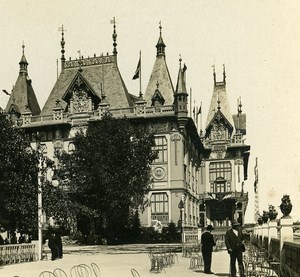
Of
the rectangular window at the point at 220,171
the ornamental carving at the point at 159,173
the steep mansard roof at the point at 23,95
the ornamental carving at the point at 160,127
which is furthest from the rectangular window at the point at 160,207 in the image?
the rectangular window at the point at 220,171

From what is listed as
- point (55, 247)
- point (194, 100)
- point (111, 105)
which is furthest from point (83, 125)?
point (55, 247)

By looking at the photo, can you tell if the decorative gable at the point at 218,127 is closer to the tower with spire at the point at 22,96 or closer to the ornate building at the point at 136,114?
the ornate building at the point at 136,114

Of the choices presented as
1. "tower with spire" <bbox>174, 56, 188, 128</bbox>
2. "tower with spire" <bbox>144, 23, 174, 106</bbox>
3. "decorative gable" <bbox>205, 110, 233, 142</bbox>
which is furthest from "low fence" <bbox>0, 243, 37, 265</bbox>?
"decorative gable" <bbox>205, 110, 233, 142</bbox>

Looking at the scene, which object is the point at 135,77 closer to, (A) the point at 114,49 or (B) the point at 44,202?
(A) the point at 114,49

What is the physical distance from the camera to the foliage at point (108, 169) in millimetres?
37312

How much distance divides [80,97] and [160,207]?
37.5 ft

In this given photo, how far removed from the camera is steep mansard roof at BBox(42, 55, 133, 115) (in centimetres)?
4588

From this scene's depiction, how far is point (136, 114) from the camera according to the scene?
43.3 m

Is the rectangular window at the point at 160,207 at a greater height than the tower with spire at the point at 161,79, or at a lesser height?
lesser

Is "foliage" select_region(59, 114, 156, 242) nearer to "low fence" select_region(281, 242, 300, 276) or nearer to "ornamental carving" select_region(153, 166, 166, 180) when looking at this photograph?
"ornamental carving" select_region(153, 166, 166, 180)

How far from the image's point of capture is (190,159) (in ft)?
160

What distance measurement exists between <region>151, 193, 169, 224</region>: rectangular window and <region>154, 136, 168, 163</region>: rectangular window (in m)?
2.69

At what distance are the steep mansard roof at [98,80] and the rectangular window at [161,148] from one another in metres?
4.49

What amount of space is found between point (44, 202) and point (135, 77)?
16.6 metres
